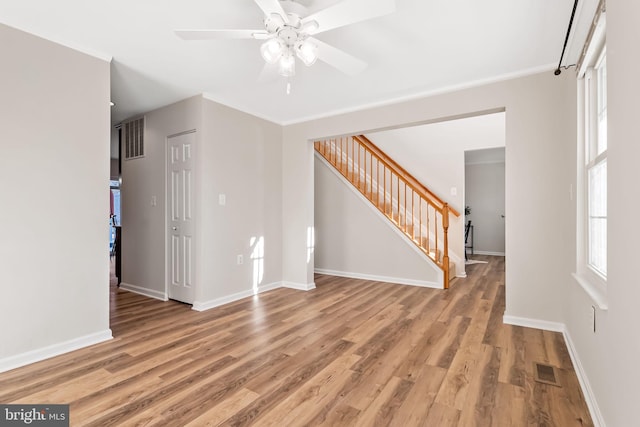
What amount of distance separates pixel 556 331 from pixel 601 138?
177cm

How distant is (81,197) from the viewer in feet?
8.19

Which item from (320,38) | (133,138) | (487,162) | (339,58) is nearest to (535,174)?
(339,58)

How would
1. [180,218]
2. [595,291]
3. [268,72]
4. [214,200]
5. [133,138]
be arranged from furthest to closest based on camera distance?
[133,138] → [180,218] → [214,200] → [268,72] → [595,291]

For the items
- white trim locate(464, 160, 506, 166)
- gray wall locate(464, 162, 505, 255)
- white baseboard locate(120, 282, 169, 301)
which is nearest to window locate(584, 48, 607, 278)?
white baseboard locate(120, 282, 169, 301)

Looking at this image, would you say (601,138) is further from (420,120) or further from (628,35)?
(420,120)

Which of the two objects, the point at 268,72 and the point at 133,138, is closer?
the point at 268,72

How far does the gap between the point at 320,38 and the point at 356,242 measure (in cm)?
336

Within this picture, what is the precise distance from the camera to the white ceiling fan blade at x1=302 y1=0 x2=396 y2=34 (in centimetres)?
152

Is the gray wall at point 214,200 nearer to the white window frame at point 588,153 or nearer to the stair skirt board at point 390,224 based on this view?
the stair skirt board at point 390,224

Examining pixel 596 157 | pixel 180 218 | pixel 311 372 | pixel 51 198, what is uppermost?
pixel 596 157

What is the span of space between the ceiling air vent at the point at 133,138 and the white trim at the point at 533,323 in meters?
4.75

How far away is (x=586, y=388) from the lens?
1780 millimetres

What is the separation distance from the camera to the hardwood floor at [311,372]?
1.64 meters

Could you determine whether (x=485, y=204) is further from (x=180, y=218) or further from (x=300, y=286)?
(x=180, y=218)
